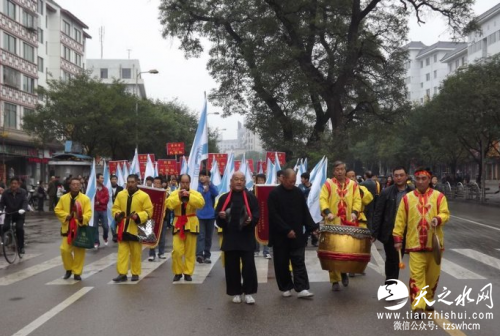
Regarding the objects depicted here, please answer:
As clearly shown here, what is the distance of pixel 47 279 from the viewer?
988cm

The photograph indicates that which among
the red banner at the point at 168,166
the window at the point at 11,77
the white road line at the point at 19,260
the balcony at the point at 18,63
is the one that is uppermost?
the balcony at the point at 18,63

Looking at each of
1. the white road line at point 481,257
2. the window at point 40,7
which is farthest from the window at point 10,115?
the white road line at point 481,257

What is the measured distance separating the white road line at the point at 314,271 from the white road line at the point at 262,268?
709mm

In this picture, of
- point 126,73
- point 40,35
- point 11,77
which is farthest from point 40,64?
point 126,73

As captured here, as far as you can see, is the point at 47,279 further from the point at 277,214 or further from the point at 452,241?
the point at 452,241

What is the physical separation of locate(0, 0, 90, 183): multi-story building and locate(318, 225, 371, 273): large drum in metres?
31.3

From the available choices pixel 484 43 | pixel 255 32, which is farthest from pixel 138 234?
pixel 484 43

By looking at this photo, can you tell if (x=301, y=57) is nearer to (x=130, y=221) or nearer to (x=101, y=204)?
(x=101, y=204)

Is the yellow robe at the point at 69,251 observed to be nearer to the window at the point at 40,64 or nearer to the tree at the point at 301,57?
the tree at the point at 301,57

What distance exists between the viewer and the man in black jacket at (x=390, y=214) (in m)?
8.08

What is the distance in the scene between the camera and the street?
255 inches

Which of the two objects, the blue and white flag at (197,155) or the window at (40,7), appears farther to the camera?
the window at (40,7)

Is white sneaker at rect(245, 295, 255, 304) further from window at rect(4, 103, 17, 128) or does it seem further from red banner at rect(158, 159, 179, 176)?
window at rect(4, 103, 17, 128)

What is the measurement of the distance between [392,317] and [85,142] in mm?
33518
